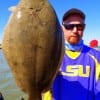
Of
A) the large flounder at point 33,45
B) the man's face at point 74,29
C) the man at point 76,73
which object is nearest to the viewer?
the large flounder at point 33,45

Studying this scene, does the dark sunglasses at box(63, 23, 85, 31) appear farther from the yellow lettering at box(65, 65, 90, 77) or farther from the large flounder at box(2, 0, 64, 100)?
the large flounder at box(2, 0, 64, 100)

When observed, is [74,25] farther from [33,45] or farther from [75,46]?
[33,45]

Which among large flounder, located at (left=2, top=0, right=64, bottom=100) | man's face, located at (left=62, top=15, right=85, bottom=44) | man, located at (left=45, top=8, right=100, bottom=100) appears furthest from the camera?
man, located at (left=45, top=8, right=100, bottom=100)

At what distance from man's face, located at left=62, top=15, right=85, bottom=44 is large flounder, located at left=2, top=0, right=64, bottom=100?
131 centimetres

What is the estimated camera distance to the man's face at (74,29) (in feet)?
12.8

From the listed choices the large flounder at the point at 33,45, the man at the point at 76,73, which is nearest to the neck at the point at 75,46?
the man at the point at 76,73

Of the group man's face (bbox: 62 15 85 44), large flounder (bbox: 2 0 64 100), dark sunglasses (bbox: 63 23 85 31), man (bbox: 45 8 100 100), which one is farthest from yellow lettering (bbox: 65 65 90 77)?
large flounder (bbox: 2 0 64 100)

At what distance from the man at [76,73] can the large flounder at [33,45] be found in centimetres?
144

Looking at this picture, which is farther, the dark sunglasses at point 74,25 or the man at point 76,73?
the man at point 76,73

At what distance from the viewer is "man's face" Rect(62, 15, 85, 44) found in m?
3.91

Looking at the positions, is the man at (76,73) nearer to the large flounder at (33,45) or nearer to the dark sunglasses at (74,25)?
the dark sunglasses at (74,25)

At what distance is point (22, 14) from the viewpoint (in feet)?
8.27

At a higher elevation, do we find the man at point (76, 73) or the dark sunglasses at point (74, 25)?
the dark sunglasses at point (74, 25)

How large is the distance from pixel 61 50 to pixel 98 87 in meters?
1.76
